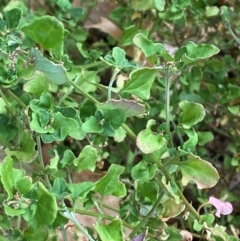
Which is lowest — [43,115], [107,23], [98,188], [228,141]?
[228,141]

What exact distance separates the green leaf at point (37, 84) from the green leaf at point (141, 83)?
0.10 m

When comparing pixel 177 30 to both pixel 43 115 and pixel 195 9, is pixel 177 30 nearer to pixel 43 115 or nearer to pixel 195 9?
pixel 195 9

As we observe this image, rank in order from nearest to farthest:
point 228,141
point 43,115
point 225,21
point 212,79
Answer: point 43,115 < point 225,21 < point 212,79 < point 228,141

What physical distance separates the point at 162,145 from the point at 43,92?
0.51 ft

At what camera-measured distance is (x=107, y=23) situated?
51.5 inches

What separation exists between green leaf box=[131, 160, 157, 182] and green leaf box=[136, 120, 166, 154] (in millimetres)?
51

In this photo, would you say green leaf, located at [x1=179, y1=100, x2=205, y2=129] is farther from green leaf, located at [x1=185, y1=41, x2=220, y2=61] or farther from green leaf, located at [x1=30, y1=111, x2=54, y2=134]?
green leaf, located at [x1=30, y1=111, x2=54, y2=134]

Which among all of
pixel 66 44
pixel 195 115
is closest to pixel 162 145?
pixel 195 115

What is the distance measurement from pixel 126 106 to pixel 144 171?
11 centimetres

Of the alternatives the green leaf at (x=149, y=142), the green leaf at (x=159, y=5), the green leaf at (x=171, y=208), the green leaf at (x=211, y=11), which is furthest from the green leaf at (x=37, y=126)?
the green leaf at (x=211, y=11)

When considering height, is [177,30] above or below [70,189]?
below

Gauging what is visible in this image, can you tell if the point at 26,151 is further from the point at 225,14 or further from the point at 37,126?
the point at 225,14

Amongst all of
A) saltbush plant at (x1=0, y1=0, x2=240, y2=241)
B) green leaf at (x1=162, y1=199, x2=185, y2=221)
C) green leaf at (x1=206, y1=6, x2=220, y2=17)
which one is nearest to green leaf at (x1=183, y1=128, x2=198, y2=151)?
saltbush plant at (x1=0, y1=0, x2=240, y2=241)

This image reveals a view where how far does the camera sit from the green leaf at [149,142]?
0.70 m
